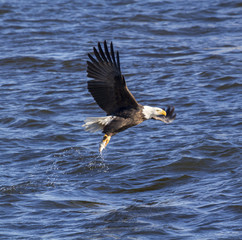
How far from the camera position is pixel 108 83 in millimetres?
6555

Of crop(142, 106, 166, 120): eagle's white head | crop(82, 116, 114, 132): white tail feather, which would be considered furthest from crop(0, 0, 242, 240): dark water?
crop(142, 106, 166, 120): eagle's white head

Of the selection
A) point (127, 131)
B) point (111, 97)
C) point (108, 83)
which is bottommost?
point (127, 131)

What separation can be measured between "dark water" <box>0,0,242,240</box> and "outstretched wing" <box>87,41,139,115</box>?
4.17ft

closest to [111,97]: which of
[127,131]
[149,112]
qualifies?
[149,112]

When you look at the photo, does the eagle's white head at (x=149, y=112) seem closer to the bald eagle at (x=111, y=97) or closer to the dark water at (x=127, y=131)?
the bald eagle at (x=111, y=97)

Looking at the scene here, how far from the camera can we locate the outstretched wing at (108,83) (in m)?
6.46

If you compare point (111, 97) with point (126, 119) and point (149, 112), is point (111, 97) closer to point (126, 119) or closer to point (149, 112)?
point (126, 119)

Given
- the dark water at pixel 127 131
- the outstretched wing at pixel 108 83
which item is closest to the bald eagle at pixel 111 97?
the outstretched wing at pixel 108 83

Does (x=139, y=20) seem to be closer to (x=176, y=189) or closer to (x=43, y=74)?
(x=43, y=74)

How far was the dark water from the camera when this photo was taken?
6684 mm

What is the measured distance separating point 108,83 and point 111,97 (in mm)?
203

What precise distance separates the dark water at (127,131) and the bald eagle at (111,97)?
1040 mm

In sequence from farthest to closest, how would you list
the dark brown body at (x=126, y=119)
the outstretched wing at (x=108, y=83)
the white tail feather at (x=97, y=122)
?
the white tail feather at (x=97, y=122) → the dark brown body at (x=126, y=119) → the outstretched wing at (x=108, y=83)

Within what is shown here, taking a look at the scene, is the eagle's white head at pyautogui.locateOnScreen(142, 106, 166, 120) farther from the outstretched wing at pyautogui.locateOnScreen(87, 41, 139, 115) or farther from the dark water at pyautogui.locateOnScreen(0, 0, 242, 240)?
the dark water at pyautogui.locateOnScreen(0, 0, 242, 240)
